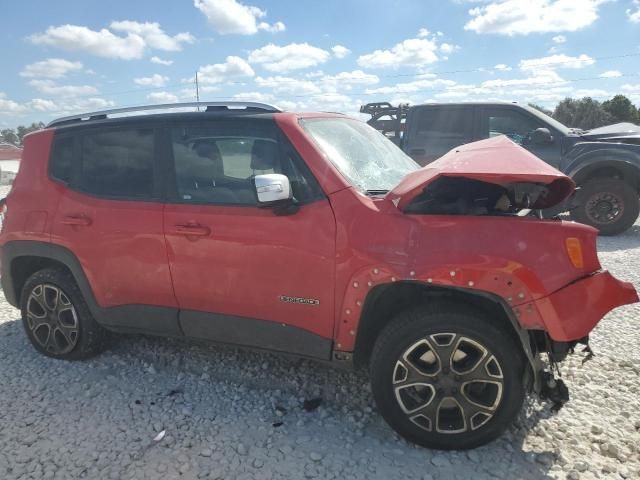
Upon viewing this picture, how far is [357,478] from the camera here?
241cm

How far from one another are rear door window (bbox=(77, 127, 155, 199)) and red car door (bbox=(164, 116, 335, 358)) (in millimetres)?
227

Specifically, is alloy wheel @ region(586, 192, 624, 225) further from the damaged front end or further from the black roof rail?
the black roof rail

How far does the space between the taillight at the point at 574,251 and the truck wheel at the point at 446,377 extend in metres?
0.50

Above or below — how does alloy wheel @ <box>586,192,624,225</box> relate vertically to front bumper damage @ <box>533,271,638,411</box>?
below

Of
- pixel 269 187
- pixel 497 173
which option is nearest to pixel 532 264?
pixel 497 173

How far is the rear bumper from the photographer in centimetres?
229

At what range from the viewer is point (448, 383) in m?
2.55

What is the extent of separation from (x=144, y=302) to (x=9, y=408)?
1070 millimetres

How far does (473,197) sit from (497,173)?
39 cm

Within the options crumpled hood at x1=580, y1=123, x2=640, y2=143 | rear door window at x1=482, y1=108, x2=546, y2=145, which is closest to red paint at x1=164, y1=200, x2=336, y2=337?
rear door window at x1=482, y1=108, x2=546, y2=145

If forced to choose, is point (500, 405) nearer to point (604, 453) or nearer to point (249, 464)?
point (604, 453)

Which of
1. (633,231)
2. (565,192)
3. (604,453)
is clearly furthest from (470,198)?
(633,231)

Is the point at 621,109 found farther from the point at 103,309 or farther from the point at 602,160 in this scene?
the point at 103,309

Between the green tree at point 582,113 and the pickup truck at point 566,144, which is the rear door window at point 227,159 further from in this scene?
the green tree at point 582,113
